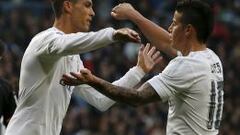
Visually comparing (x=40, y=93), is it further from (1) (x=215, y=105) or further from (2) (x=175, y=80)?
(1) (x=215, y=105)

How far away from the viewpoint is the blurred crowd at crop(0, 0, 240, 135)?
13984 mm

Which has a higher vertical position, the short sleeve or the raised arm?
the raised arm

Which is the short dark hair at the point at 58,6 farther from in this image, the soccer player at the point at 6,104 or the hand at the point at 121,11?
the soccer player at the point at 6,104

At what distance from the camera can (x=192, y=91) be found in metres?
6.10

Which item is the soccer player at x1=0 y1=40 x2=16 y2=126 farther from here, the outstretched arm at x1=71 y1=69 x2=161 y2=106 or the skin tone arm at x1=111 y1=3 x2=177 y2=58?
the outstretched arm at x1=71 y1=69 x2=161 y2=106

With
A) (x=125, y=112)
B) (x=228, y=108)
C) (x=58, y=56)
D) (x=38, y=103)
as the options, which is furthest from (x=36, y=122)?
(x=228, y=108)

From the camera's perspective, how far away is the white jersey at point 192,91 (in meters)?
6.07

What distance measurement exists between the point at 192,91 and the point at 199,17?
1.78ft

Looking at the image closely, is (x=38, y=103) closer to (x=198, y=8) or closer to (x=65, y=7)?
(x=65, y=7)

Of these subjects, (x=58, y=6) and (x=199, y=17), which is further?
(x=58, y=6)

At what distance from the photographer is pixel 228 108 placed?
48.9 ft

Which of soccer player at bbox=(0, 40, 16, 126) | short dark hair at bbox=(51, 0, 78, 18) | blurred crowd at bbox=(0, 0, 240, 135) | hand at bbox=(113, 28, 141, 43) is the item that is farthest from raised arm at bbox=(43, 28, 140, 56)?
blurred crowd at bbox=(0, 0, 240, 135)

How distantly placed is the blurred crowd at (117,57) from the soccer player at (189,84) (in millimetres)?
6707

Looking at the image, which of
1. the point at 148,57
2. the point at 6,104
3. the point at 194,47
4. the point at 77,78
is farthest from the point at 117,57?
the point at 77,78
